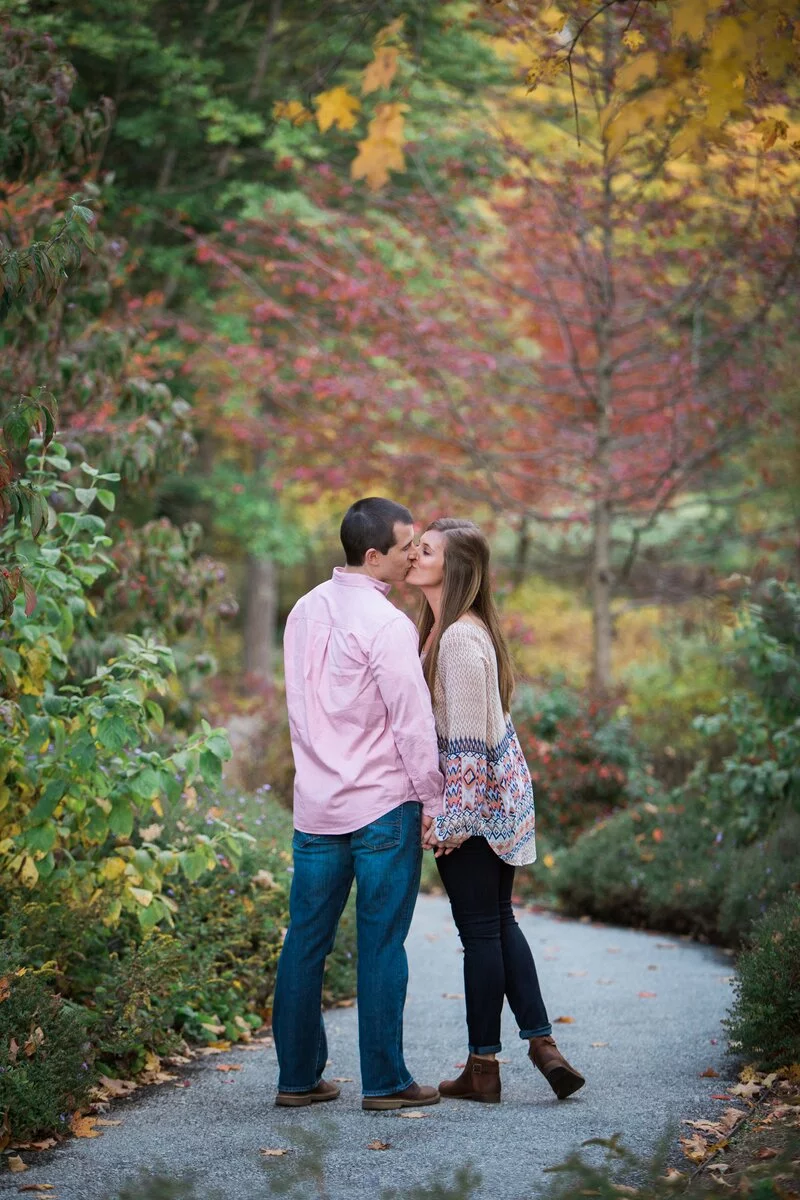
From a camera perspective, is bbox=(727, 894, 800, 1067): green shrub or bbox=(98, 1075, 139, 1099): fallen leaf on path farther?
bbox=(98, 1075, 139, 1099): fallen leaf on path

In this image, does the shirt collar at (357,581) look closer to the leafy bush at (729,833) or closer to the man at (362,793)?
the man at (362,793)

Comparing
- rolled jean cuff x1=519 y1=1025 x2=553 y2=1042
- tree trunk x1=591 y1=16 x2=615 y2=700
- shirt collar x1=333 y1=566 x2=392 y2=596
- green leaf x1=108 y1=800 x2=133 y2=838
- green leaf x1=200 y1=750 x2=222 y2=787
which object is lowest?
rolled jean cuff x1=519 y1=1025 x2=553 y2=1042

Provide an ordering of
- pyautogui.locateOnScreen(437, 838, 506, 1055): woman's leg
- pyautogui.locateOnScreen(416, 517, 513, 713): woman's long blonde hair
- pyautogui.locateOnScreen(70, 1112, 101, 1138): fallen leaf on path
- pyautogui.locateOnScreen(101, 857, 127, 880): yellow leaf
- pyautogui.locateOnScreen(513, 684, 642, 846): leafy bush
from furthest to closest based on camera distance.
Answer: pyautogui.locateOnScreen(513, 684, 642, 846): leafy bush → pyautogui.locateOnScreen(101, 857, 127, 880): yellow leaf → pyautogui.locateOnScreen(416, 517, 513, 713): woman's long blonde hair → pyautogui.locateOnScreen(437, 838, 506, 1055): woman's leg → pyautogui.locateOnScreen(70, 1112, 101, 1138): fallen leaf on path

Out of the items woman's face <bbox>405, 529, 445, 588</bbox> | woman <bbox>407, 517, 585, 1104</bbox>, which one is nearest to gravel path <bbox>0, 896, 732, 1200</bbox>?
woman <bbox>407, 517, 585, 1104</bbox>

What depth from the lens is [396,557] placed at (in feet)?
13.2

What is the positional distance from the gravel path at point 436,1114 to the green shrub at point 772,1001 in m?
0.20

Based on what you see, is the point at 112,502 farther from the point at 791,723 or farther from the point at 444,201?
the point at 444,201

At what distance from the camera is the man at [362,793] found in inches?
152

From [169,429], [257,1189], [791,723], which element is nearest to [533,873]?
[791,723]

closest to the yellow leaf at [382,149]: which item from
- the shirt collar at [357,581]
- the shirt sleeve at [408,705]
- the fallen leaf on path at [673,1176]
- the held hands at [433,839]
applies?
the shirt collar at [357,581]

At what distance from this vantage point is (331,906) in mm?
3973

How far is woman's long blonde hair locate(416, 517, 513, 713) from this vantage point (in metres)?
4.13

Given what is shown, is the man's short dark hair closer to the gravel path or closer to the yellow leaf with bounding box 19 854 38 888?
the yellow leaf with bounding box 19 854 38 888

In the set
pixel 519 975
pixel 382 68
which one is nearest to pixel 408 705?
pixel 519 975
